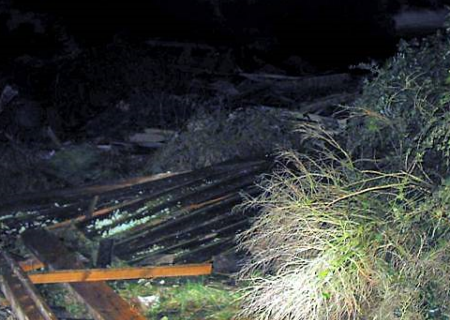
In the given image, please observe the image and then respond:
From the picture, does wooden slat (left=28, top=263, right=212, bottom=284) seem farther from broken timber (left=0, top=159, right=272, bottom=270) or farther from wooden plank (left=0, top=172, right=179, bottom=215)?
wooden plank (left=0, top=172, right=179, bottom=215)

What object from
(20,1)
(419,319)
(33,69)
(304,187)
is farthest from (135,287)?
(20,1)

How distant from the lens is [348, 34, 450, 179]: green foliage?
4.74 m

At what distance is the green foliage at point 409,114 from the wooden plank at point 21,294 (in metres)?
2.32

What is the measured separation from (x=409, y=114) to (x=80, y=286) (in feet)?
Answer: 8.12

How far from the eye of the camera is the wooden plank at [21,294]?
475 centimetres

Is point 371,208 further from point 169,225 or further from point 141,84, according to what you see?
point 141,84

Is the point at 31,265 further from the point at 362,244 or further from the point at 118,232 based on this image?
the point at 362,244

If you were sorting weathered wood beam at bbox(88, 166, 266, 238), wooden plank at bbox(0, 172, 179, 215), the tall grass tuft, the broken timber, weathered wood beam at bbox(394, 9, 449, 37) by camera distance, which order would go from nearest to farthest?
the tall grass tuft, the broken timber, weathered wood beam at bbox(88, 166, 266, 238), wooden plank at bbox(0, 172, 179, 215), weathered wood beam at bbox(394, 9, 449, 37)

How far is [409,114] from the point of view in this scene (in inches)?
204

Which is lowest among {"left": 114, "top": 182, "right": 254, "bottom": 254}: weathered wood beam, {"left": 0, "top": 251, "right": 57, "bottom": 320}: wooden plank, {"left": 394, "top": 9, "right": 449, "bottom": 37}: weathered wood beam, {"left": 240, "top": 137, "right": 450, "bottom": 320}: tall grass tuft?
{"left": 114, "top": 182, "right": 254, "bottom": 254}: weathered wood beam

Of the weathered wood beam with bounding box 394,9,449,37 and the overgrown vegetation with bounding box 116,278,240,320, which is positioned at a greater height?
the weathered wood beam with bounding box 394,9,449,37

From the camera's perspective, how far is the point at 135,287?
5293 mm

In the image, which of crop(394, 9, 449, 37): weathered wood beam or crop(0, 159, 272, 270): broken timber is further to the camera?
crop(394, 9, 449, 37): weathered wood beam

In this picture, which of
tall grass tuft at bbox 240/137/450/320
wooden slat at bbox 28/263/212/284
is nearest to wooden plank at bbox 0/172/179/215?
wooden slat at bbox 28/263/212/284
